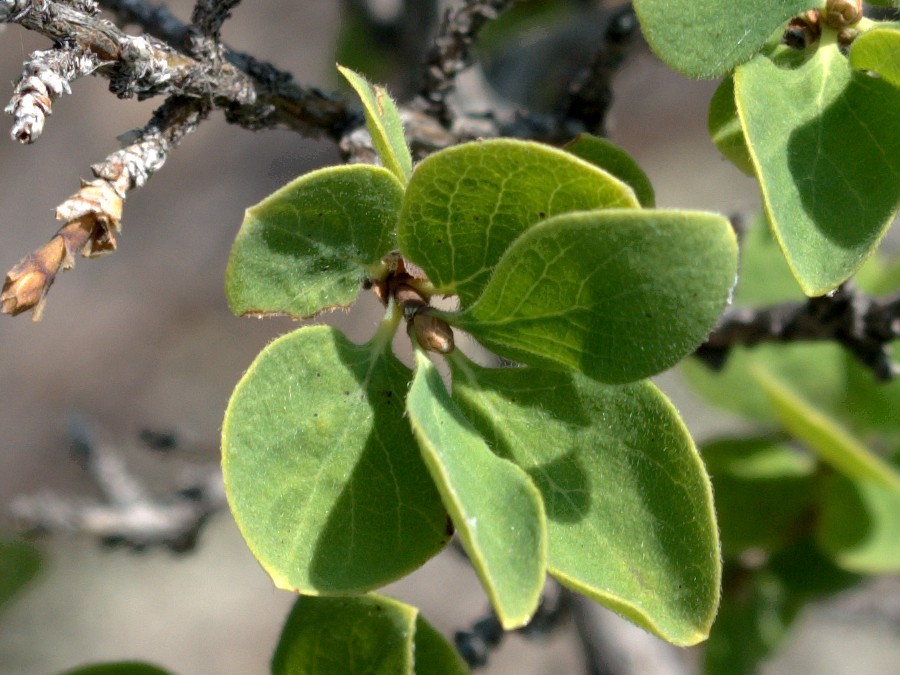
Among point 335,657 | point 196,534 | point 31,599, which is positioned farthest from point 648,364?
point 31,599

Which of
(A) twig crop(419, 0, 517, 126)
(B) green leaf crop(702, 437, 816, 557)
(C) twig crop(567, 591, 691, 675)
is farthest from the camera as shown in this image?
(C) twig crop(567, 591, 691, 675)

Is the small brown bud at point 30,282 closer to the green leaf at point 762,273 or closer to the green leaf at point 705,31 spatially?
the green leaf at point 705,31

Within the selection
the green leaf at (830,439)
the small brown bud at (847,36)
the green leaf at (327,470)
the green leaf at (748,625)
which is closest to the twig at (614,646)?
the green leaf at (748,625)

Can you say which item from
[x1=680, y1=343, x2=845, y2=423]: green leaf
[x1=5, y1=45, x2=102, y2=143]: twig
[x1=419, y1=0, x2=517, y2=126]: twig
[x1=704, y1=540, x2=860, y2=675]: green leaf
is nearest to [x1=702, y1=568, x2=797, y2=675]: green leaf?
[x1=704, y1=540, x2=860, y2=675]: green leaf

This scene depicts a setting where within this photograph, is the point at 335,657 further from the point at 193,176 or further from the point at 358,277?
the point at 193,176

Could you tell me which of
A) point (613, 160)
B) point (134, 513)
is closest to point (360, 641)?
point (613, 160)

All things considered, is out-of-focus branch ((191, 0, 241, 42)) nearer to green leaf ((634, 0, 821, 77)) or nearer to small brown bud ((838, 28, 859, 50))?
green leaf ((634, 0, 821, 77))
